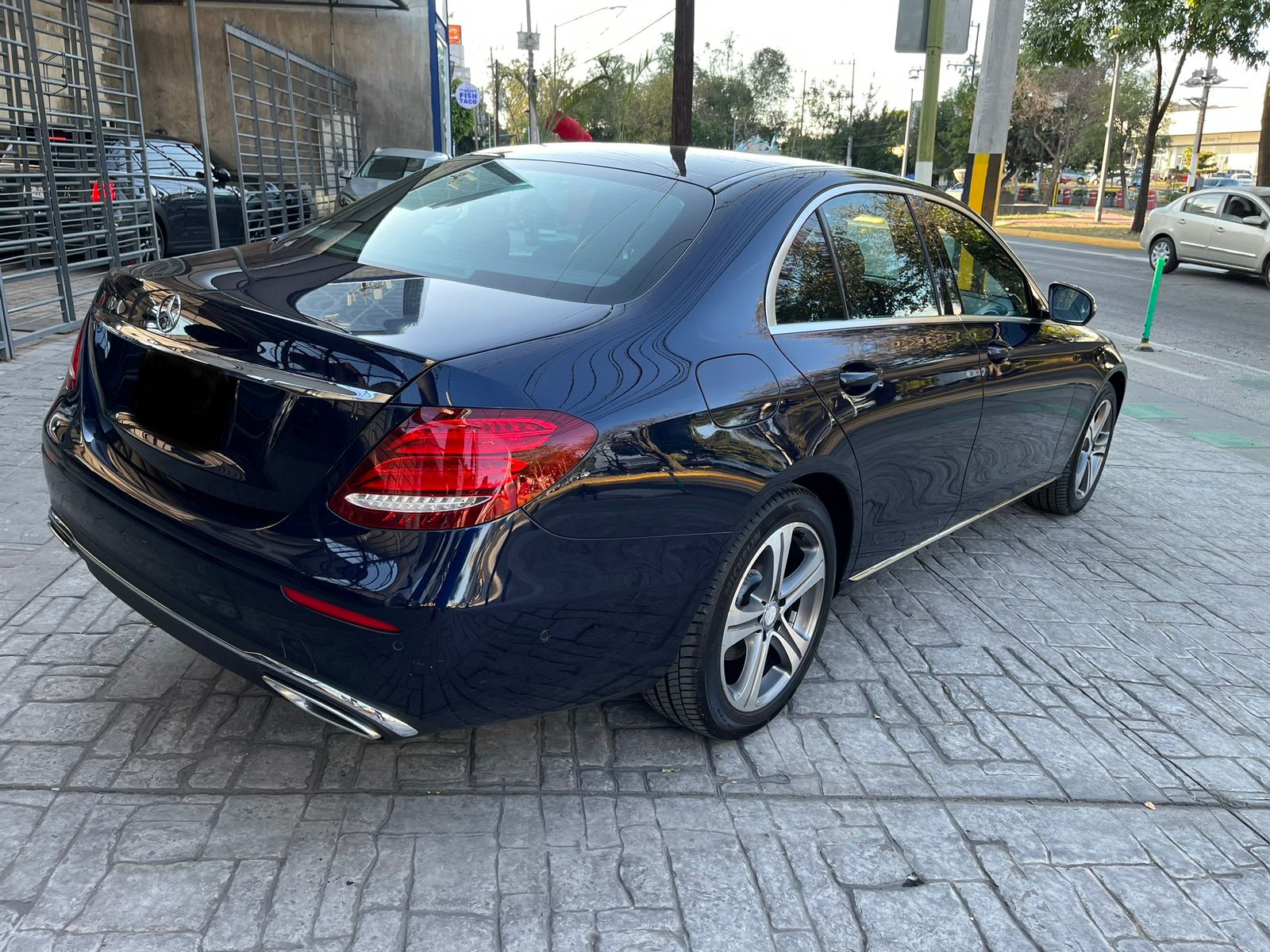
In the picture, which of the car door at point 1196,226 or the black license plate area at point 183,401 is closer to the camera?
the black license plate area at point 183,401

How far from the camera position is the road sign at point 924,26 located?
8.18 meters

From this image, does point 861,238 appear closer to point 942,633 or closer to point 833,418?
point 833,418

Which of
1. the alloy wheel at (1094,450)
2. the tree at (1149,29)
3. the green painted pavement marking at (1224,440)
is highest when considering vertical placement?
the tree at (1149,29)

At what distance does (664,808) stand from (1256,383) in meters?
9.32

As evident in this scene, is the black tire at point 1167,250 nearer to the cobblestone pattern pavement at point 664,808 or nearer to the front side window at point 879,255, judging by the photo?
the cobblestone pattern pavement at point 664,808

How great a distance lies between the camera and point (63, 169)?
841 centimetres

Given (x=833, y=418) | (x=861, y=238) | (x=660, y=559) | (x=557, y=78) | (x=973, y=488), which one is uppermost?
(x=557, y=78)

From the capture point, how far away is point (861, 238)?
346 cm

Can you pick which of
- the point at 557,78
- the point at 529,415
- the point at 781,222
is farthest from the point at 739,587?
the point at 557,78

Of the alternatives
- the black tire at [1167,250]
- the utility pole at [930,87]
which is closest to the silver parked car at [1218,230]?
the black tire at [1167,250]

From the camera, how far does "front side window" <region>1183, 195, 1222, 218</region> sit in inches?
761

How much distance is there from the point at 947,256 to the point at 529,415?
2.34 meters

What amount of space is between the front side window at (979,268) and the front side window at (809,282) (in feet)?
3.00

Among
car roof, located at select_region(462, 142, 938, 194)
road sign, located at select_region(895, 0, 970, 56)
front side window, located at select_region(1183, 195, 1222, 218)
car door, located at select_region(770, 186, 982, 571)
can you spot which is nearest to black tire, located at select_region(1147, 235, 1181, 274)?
front side window, located at select_region(1183, 195, 1222, 218)
